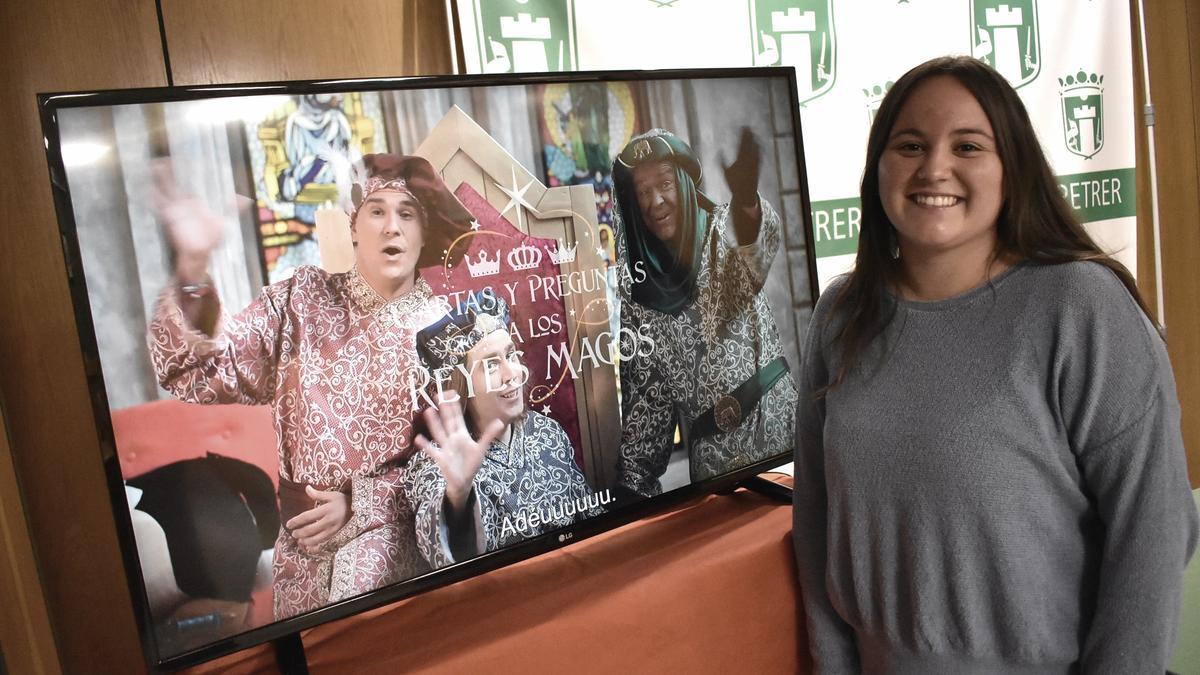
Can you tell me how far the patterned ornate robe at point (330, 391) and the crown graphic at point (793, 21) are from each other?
5.26ft

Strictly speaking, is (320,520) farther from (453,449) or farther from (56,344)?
(56,344)

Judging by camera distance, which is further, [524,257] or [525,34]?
[525,34]

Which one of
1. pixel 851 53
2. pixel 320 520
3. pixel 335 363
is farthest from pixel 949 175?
pixel 851 53

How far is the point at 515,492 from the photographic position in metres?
1.40

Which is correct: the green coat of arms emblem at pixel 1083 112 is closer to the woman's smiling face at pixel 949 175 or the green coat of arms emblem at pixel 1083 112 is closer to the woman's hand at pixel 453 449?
the woman's smiling face at pixel 949 175

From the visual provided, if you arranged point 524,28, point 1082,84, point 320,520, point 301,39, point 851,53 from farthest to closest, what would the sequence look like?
1. point 1082,84
2. point 851,53
3. point 524,28
4. point 301,39
5. point 320,520

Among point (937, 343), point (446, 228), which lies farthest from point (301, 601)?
point (937, 343)

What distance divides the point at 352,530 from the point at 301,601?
13 centimetres

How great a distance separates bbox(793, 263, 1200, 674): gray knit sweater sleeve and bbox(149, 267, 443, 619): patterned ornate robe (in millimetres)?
737

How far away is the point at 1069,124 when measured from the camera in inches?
119

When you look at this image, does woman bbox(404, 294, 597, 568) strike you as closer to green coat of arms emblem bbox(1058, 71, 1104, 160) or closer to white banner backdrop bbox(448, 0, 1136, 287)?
white banner backdrop bbox(448, 0, 1136, 287)

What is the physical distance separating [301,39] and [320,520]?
1.10 m

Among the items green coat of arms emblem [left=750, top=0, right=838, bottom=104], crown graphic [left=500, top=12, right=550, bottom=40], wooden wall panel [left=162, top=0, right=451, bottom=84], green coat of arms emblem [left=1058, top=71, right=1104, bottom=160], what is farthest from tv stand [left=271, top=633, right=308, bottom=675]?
green coat of arms emblem [left=1058, top=71, right=1104, bottom=160]

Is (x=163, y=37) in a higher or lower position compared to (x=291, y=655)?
higher
